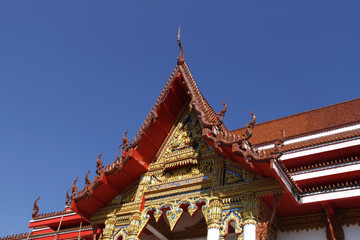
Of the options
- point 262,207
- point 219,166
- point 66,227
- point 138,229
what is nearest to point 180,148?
point 219,166

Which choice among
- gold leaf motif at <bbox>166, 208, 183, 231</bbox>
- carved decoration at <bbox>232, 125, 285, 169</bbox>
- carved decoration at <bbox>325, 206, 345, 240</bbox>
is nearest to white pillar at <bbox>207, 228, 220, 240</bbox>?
gold leaf motif at <bbox>166, 208, 183, 231</bbox>

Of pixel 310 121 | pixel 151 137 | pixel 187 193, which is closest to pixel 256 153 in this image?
pixel 187 193

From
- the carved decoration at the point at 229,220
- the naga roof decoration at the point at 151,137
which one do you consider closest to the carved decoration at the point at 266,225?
the carved decoration at the point at 229,220

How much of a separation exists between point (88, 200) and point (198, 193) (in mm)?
3098

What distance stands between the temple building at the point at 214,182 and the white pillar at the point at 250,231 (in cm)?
2

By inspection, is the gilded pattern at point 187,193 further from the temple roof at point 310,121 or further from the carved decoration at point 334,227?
the temple roof at point 310,121

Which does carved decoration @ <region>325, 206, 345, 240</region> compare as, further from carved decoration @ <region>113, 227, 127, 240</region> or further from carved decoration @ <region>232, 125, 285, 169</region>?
carved decoration @ <region>113, 227, 127, 240</region>

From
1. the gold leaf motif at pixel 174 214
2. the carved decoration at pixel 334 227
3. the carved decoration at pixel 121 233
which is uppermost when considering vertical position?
the gold leaf motif at pixel 174 214

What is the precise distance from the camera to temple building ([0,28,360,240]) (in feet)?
26.9

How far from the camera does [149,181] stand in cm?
1053

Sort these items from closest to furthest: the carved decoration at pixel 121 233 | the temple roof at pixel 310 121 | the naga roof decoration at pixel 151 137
Answer: the carved decoration at pixel 121 233 → the naga roof decoration at pixel 151 137 → the temple roof at pixel 310 121

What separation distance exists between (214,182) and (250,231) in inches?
63.8

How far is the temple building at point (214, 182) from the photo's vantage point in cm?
821

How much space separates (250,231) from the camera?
26.1ft
